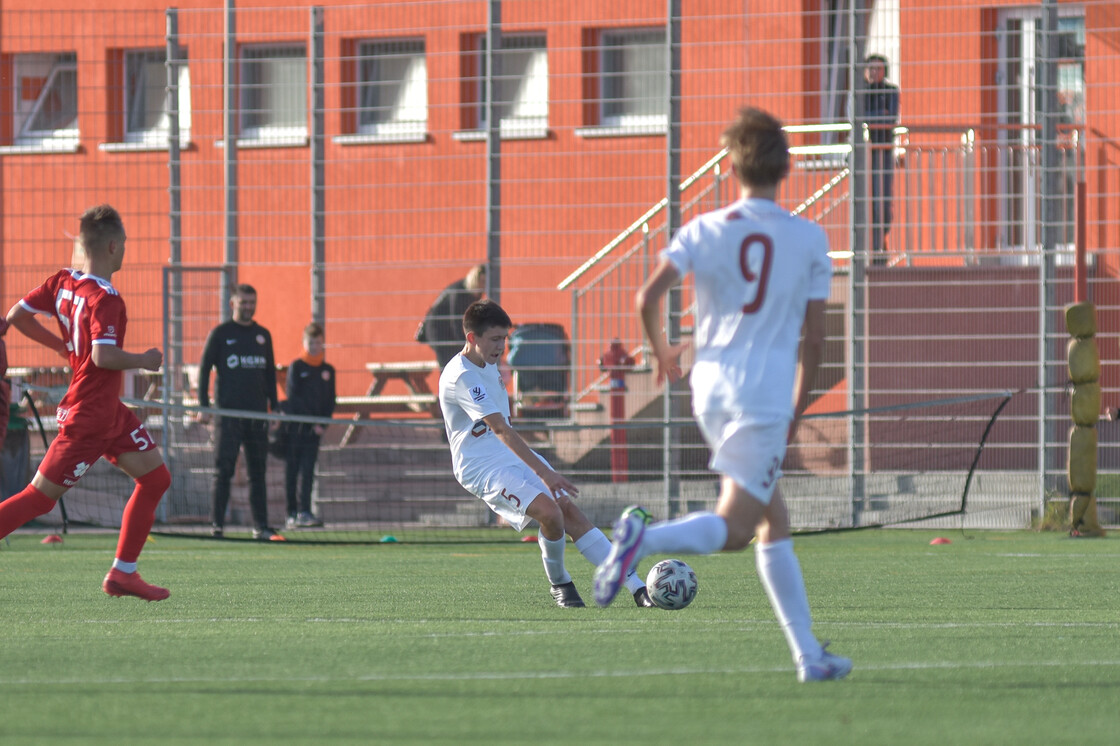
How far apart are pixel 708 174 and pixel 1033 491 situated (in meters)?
5.14

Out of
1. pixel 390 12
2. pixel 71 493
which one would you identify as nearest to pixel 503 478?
pixel 71 493

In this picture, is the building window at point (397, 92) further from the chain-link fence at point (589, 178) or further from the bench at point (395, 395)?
the bench at point (395, 395)

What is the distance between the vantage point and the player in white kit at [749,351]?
219 inches

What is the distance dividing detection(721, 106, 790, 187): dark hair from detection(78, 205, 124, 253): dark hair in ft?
12.7

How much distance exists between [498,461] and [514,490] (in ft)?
0.70

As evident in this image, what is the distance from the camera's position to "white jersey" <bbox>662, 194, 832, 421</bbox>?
5.58 meters

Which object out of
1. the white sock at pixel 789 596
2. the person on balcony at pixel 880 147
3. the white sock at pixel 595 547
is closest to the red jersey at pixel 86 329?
the white sock at pixel 595 547

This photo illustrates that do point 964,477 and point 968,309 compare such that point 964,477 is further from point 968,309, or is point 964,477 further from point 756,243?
point 756,243

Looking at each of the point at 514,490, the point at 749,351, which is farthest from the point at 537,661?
the point at 514,490

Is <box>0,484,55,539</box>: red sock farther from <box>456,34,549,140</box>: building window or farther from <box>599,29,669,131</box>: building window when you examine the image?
<box>456,34,549,140</box>: building window

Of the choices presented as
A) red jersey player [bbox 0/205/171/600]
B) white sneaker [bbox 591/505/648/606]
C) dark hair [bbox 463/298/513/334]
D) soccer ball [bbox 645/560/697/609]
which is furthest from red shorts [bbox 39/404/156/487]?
white sneaker [bbox 591/505/648/606]

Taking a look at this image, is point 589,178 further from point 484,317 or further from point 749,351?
point 749,351

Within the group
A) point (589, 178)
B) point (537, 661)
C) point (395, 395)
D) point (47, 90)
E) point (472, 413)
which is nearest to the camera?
point (537, 661)

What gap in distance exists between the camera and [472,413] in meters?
8.91
